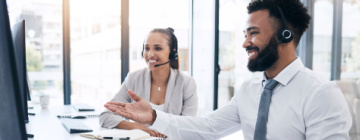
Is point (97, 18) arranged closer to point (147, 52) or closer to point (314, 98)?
point (147, 52)

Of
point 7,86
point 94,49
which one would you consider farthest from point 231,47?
point 7,86

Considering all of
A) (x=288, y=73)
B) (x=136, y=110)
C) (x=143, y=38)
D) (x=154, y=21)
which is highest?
(x=154, y=21)

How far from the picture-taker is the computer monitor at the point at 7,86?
46 centimetres

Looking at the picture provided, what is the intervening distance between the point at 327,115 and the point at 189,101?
45.9 inches

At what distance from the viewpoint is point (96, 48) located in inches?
166

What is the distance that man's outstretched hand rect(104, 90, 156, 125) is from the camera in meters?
1.32

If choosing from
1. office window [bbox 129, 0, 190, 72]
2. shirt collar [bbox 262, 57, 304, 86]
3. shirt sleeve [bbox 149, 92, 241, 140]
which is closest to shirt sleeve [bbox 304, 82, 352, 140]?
shirt collar [bbox 262, 57, 304, 86]

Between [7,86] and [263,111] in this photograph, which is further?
→ [263,111]

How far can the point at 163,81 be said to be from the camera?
2297mm

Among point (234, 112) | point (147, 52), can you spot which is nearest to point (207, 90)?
point (147, 52)

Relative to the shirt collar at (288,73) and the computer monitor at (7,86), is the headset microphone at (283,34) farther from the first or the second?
the computer monitor at (7,86)

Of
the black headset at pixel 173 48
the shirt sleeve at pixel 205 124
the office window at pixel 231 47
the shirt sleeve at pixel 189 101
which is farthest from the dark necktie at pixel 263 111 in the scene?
the office window at pixel 231 47

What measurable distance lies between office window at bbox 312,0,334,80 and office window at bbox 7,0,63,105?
363 cm

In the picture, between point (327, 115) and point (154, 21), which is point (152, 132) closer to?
point (327, 115)
